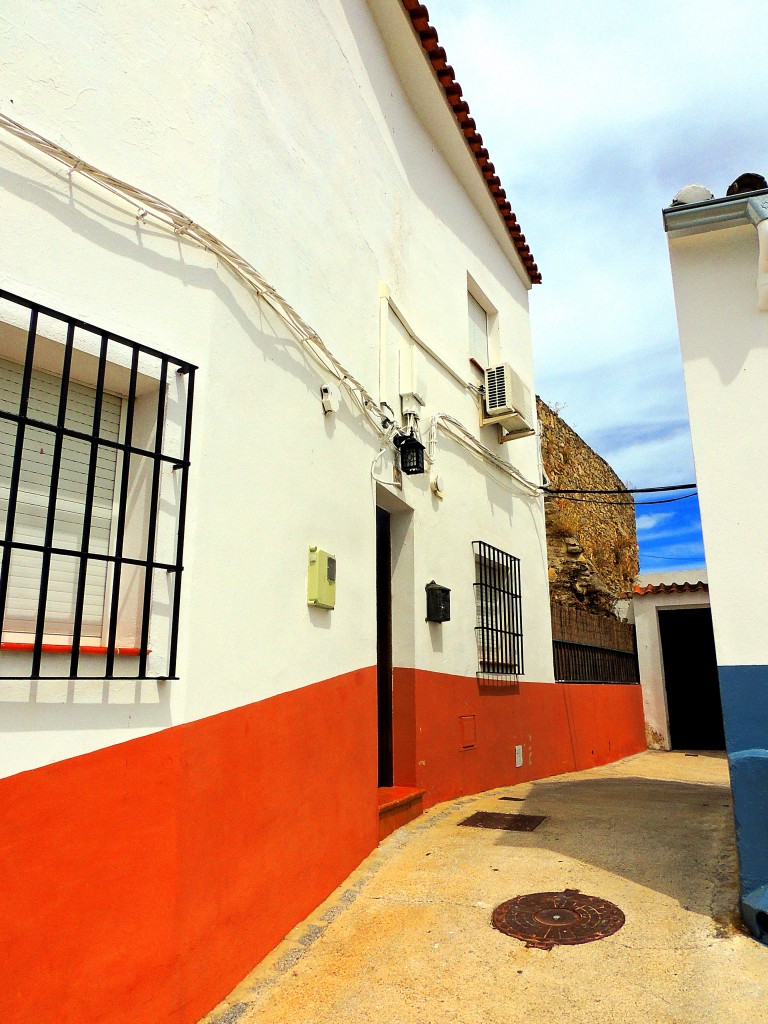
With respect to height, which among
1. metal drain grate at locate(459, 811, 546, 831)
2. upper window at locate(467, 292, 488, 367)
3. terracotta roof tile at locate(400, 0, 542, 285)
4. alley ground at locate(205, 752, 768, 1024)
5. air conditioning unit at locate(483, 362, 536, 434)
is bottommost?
alley ground at locate(205, 752, 768, 1024)

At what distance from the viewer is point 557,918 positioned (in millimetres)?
3498

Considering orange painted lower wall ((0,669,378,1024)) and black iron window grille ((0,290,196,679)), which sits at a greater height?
black iron window grille ((0,290,196,679))

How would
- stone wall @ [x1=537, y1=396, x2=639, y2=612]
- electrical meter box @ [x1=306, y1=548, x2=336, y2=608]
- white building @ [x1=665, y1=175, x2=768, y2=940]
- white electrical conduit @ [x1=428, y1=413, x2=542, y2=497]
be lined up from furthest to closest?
1. stone wall @ [x1=537, y1=396, x2=639, y2=612]
2. white electrical conduit @ [x1=428, y1=413, x2=542, y2=497]
3. electrical meter box @ [x1=306, y1=548, x2=336, y2=608]
4. white building @ [x1=665, y1=175, x2=768, y2=940]

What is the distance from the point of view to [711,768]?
9.70 metres

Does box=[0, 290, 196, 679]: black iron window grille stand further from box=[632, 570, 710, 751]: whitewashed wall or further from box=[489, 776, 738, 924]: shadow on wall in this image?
box=[632, 570, 710, 751]: whitewashed wall

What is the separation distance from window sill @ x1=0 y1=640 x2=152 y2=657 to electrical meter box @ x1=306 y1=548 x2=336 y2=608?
127cm

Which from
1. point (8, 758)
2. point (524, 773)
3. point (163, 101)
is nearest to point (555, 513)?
point (524, 773)

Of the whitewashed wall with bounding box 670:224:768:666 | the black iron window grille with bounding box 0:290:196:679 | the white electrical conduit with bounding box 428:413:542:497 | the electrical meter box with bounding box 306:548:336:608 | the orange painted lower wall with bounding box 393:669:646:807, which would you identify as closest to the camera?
the black iron window grille with bounding box 0:290:196:679

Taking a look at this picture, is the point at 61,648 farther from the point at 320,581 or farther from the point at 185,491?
the point at 320,581

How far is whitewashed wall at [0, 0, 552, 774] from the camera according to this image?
9.12 feet

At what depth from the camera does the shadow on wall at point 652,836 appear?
384 centimetres

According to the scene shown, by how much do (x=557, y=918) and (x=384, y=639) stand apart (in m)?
2.78

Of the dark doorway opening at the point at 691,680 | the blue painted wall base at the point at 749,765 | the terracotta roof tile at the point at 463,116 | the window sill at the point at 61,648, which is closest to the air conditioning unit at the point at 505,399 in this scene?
the terracotta roof tile at the point at 463,116

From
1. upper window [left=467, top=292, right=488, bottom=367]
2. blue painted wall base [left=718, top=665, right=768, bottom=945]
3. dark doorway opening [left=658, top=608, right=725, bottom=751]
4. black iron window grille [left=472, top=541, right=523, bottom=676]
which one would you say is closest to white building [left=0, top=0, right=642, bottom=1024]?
black iron window grille [left=472, top=541, right=523, bottom=676]
